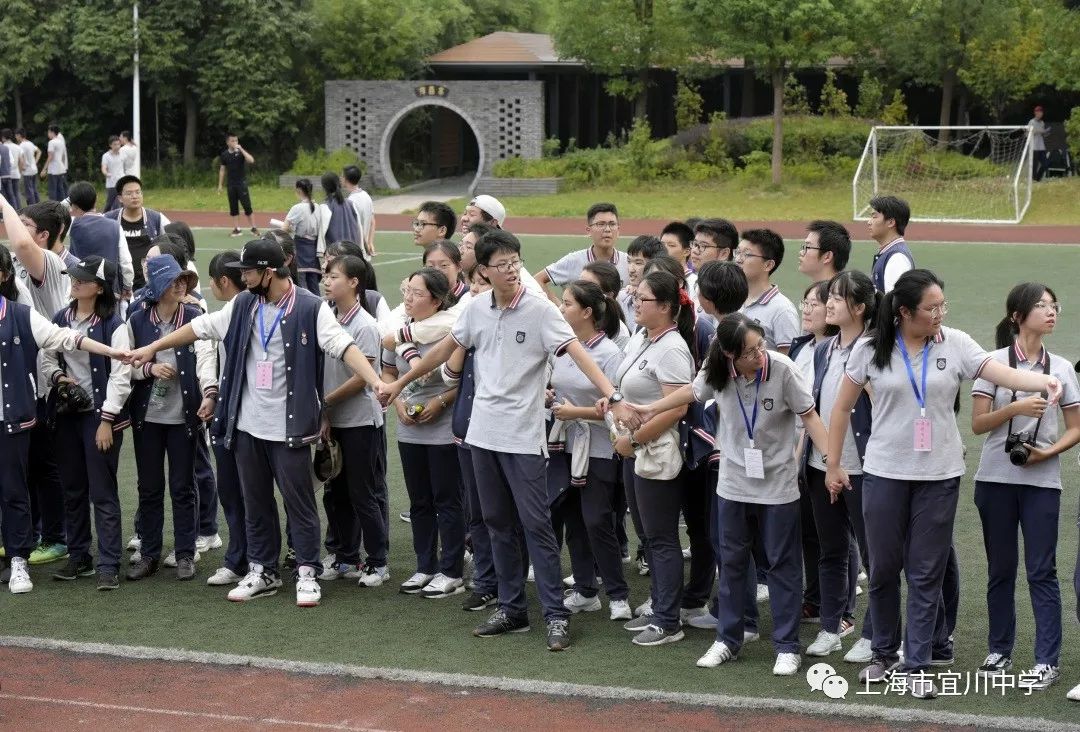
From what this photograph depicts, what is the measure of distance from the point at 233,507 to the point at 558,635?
2194 mm

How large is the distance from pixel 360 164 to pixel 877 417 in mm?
33124

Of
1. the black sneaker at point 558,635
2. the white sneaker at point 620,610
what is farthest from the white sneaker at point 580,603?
the black sneaker at point 558,635

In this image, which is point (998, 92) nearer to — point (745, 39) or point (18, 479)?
point (745, 39)

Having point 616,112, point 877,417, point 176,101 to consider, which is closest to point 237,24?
point 176,101

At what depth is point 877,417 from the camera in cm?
621

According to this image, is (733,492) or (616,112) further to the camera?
(616,112)

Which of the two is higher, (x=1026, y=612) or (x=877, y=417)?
(x=877, y=417)

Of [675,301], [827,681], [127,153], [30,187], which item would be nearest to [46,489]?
[675,301]

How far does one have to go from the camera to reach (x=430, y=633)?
7.33 m

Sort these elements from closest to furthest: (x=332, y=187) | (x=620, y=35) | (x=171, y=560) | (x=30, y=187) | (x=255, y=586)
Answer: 1. (x=255, y=586)
2. (x=171, y=560)
3. (x=332, y=187)
4. (x=30, y=187)
5. (x=620, y=35)

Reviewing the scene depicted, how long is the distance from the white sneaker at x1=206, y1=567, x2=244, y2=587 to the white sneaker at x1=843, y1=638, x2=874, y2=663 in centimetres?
350

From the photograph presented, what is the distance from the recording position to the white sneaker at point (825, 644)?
6816mm

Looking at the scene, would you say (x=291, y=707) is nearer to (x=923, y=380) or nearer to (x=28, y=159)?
(x=923, y=380)

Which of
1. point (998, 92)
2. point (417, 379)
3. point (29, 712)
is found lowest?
point (29, 712)
